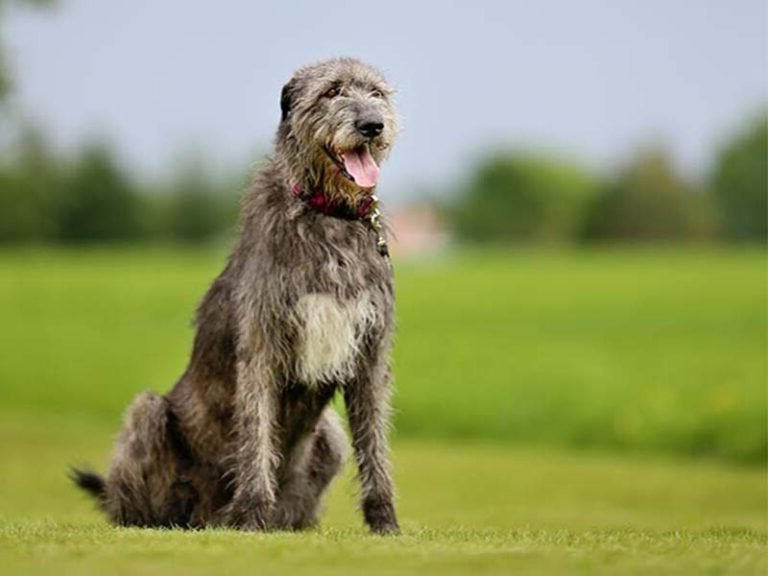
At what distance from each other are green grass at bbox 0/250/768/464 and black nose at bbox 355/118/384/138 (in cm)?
507

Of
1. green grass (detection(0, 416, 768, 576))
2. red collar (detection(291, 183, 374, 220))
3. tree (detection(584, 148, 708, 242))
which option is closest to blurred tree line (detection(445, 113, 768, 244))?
tree (detection(584, 148, 708, 242))

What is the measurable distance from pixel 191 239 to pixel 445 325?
8164 cm

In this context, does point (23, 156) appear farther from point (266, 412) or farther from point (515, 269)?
point (266, 412)

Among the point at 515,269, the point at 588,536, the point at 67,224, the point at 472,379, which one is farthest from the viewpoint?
the point at 67,224

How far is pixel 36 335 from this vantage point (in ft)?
141

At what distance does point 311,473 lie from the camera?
12.1 metres

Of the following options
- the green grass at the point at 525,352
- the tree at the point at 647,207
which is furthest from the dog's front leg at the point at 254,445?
the tree at the point at 647,207

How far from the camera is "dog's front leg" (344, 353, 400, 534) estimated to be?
36.3 feet

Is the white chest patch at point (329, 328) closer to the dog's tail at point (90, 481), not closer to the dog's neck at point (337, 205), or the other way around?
the dog's neck at point (337, 205)

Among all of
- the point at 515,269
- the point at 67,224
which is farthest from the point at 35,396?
the point at 67,224

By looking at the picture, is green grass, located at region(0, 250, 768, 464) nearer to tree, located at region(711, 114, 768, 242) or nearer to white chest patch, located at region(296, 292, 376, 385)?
white chest patch, located at region(296, 292, 376, 385)

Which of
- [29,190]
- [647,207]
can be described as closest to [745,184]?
[647,207]

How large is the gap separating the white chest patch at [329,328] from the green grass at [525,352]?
15.0ft

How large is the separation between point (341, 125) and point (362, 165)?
30 centimetres
